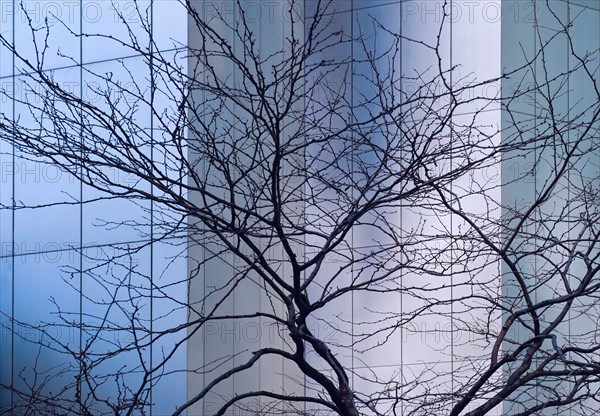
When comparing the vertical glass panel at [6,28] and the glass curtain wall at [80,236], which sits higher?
the vertical glass panel at [6,28]

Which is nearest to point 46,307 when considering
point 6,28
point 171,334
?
point 171,334

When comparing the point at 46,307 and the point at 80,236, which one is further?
the point at 46,307

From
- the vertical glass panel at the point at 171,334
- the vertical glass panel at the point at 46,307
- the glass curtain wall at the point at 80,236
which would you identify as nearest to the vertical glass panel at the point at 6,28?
the glass curtain wall at the point at 80,236

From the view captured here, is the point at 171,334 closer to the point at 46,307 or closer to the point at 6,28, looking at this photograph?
the point at 46,307

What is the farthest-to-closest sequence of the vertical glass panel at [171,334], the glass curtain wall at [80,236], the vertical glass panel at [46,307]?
the vertical glass panel at [46,307] < the glass curtain wall at [80,236] < the vertical glass panel at [171,334]

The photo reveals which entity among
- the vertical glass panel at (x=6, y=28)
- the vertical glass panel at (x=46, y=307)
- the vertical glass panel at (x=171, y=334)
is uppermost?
the vertical glass panel at (x=6, y=28)

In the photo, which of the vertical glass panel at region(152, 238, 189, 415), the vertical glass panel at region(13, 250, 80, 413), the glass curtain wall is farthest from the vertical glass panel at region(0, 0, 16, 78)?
the vertical glass panel at region(152, 238, 189, 415)

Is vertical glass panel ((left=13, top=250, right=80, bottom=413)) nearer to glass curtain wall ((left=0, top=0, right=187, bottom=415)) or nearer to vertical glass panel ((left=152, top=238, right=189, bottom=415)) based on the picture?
glass curtain wall ((left=0, top=0, right=187, bottom=415))

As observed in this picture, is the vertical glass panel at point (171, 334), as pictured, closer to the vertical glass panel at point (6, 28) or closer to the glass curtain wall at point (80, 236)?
the glass curtain wall at point (80, 236)

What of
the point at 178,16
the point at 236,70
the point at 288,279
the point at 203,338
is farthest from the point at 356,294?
the point at 178,16

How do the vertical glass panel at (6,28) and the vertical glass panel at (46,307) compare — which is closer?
the vertical glass panel at (46,307)

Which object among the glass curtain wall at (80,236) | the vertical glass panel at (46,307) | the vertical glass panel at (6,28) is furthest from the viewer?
the vertical glass panel at (6,28)

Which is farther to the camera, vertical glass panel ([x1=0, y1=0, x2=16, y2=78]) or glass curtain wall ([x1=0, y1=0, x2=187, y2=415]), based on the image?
vertical glass panel ([x1=0, y1=0, x2=16, y2=78])

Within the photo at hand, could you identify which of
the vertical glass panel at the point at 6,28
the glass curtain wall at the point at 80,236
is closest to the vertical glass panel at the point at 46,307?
the glass curtain wall at the point at 80,236
